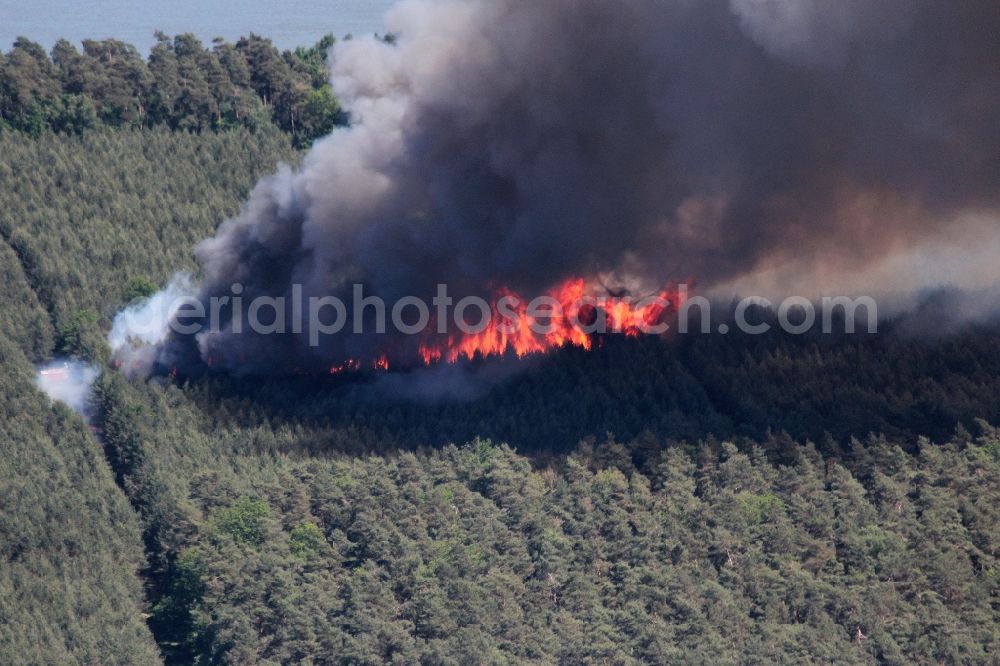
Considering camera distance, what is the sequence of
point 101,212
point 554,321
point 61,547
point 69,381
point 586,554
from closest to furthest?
point 586,554, point 61,547, point 554,321, point 69,381, point 101,212

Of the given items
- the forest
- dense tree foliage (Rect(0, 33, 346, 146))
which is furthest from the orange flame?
dense tree foliage (Rect(0, 33, 346, 146))

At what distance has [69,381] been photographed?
10625 centimetres

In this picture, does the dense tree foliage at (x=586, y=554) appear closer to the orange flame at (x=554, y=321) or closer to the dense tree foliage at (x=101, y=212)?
the orange flame at (x=554, y=321)

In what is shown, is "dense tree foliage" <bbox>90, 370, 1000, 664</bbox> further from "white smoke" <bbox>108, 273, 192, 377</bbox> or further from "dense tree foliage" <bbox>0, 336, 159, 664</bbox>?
"white smoke" <bbox>108, 273, 192, 377</bbox>

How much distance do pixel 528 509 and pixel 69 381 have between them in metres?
29.9

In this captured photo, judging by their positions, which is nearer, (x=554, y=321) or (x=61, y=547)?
(x=61, y=547)

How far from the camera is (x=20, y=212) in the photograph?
122125mm

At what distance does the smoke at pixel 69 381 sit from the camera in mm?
102944

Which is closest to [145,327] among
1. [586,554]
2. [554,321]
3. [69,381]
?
[69,381]

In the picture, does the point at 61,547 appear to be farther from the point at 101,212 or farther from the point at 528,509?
the point at 101,212

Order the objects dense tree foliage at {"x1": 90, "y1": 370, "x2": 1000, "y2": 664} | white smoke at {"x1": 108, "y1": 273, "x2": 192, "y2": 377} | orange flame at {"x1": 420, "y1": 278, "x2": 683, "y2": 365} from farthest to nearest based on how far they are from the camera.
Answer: white smoke at {"x1": 108, "y1": 273, "x2": 192, "y2": 377}, orange flame at {"x1": 420, "y1": 278, "x2": 683, "y2": 365}, dense tree foliage at {"x1": 90, "y1": 370, "x2": 1000, "y2": 664}

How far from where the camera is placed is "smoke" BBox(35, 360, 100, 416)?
338ft

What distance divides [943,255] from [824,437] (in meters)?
21.5

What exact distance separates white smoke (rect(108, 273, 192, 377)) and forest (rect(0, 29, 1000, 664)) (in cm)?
103
